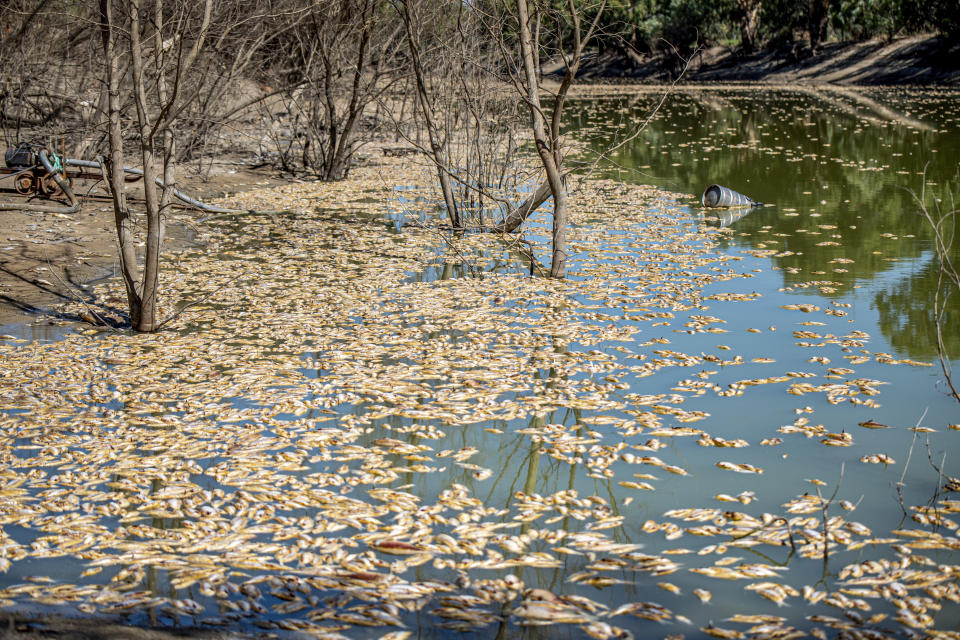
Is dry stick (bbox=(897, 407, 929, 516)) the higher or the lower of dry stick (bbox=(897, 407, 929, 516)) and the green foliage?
the lower

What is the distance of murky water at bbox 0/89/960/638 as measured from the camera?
4473 mm

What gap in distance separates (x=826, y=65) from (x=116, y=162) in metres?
51.7

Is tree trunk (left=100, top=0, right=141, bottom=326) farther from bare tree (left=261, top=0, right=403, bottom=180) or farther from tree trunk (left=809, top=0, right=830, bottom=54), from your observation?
tree trunk (left=809, top=0, right=830, bottom=54)

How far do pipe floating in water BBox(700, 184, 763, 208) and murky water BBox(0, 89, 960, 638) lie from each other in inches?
127

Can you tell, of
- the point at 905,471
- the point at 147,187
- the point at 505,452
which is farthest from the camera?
the point at 147,187

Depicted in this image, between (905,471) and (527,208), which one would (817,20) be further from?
(905,471)

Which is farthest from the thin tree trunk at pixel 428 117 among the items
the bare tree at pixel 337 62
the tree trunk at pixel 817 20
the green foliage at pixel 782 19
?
the tree trunk at pixel 817 20

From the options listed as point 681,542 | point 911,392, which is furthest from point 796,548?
point 911,392

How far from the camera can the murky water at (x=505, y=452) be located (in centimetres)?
447

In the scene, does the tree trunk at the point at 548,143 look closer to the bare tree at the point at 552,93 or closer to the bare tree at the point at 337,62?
the bare tree at the point at 552,93

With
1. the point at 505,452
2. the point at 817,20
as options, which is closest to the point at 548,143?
the point at 505,452

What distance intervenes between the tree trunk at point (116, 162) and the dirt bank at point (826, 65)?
105ft

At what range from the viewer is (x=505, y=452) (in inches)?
243

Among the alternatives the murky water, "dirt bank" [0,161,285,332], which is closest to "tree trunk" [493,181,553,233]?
the murky water
